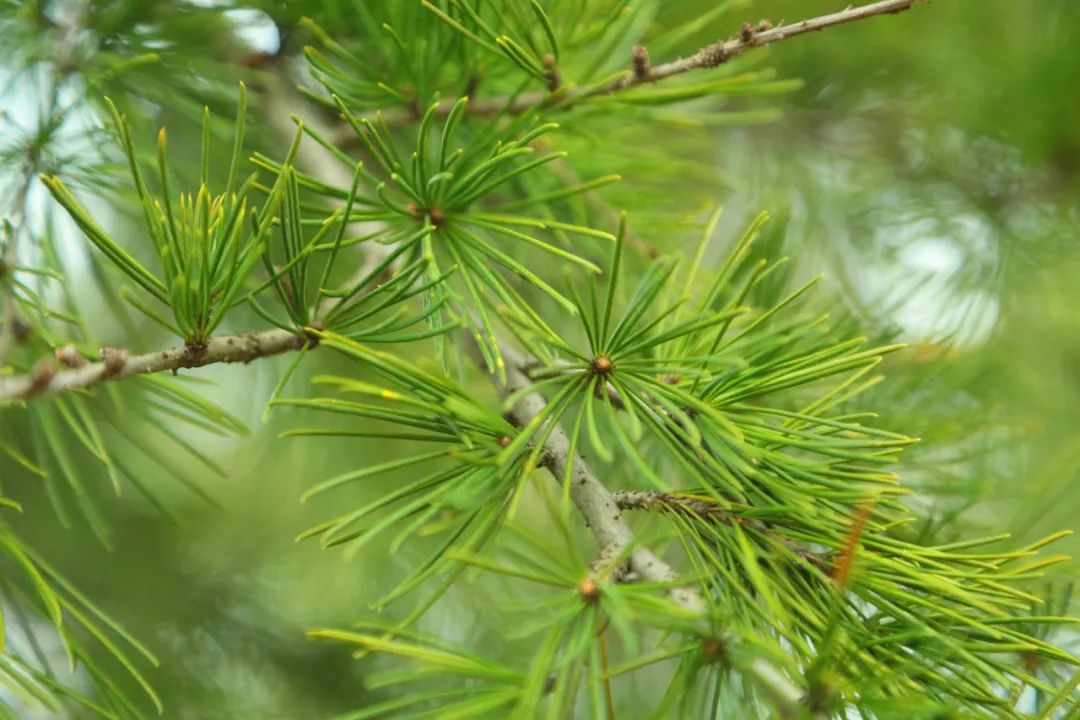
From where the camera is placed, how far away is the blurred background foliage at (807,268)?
70 cm

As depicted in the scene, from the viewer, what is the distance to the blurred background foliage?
70cm

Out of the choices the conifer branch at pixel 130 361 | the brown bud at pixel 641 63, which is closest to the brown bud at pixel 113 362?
the conifer branch at pixel 130 361

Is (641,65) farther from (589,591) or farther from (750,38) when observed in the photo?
(589,591)

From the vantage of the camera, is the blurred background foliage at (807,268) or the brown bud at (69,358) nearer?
the brown bud at (69,358)

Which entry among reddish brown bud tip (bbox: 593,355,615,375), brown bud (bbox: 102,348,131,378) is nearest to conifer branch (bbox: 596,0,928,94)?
reddish brown bud tip (bbox: 593,355,615,375)

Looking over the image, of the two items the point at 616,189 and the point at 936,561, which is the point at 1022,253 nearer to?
the point at 616,189

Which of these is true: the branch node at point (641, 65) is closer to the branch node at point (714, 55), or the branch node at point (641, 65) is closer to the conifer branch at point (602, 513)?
the branch node at point (714, 55)

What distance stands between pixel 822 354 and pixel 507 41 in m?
0.19

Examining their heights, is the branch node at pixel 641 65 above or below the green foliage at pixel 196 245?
above

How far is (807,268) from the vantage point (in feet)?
4.15

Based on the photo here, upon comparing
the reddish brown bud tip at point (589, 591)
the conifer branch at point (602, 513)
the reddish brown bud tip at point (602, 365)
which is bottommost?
the reddish brown bud tip at point (589, 591)

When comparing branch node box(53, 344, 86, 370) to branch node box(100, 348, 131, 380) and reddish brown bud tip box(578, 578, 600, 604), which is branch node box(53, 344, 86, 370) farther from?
reddish brown bud tip box(578, 578, 600, 604)

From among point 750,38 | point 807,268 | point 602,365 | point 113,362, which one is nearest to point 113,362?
point 113,362

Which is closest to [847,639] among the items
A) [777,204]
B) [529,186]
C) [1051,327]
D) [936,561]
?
[936,561]
